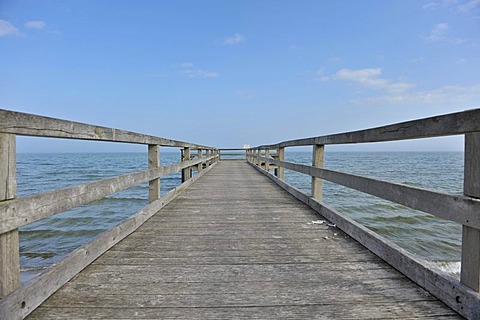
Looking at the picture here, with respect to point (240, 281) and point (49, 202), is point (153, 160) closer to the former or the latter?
point (49, 202)

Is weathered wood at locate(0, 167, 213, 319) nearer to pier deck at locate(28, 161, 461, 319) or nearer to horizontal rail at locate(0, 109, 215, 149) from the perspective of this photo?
pier deck at locate(28, 161, 461, 319)

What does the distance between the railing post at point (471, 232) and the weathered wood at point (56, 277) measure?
6.98ft

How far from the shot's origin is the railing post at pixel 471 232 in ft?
4.31

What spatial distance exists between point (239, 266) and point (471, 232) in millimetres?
1354

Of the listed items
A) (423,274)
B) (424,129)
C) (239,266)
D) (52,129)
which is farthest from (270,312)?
(52,129)

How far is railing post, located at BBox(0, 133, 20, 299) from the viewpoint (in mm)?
1234

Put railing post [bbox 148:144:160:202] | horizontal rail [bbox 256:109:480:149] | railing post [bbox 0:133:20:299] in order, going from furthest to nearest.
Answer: railing post [bbox 148:144:160:202], horizontal rail [bbox 256:109:480:149], railing post [bbox 0:133:20:299]

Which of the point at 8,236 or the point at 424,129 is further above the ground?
the point at 424,129

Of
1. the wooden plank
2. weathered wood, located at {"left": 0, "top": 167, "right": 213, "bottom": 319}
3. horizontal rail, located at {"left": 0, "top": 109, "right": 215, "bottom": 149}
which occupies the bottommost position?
the wooden plank

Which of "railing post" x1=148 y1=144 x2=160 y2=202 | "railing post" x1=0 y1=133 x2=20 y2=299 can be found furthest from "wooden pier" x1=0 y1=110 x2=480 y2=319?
"railing post" x1=148 y1=144 x2=160 y2=202

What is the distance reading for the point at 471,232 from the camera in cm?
134

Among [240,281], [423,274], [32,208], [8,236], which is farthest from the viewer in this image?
[240,281]

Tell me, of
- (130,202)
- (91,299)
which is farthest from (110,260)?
(130,202)

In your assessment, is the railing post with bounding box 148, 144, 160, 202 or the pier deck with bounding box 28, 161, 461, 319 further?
the railing post with bounding box 148, 144, 160, 202
